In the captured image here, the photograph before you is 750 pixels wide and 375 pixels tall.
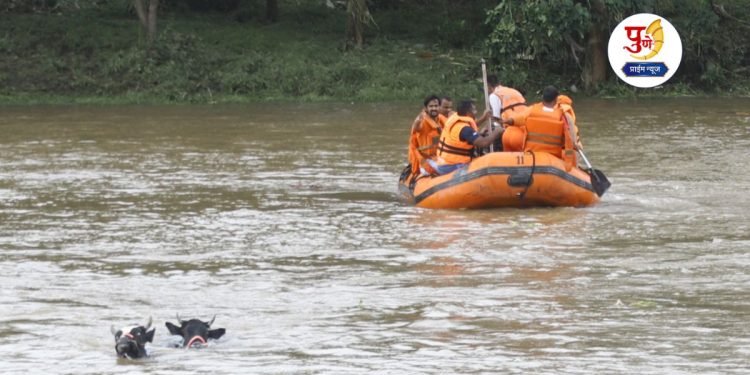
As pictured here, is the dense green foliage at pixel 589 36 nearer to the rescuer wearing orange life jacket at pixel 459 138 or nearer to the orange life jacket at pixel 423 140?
the orange life jacket at pixel 423 140

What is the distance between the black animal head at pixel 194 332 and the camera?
29.1 ft

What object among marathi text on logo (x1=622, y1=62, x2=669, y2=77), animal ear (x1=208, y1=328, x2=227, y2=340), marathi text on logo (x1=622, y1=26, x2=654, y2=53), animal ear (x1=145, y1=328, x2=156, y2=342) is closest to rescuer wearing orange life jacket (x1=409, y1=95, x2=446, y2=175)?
animal ear (x1=208, y1=328, x2=227, y2=340)

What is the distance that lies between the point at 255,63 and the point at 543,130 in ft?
56.0

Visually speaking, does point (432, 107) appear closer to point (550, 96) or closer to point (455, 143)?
point (455, 143)

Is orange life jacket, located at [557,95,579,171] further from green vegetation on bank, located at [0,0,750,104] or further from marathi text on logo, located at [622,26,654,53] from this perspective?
marathi text on logo, located at [622,26,654,53]

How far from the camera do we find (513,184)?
14.5 metres

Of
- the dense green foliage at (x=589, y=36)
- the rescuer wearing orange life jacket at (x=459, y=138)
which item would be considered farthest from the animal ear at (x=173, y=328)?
the dense green foliage at (x=589, y=36)

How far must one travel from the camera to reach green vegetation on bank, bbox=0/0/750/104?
30.1m

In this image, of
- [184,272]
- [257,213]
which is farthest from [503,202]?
[184,272]

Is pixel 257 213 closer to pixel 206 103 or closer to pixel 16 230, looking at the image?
pixel 16 230

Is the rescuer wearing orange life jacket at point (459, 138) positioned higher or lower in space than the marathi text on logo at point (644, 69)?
higher

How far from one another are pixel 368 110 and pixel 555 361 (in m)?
19.5

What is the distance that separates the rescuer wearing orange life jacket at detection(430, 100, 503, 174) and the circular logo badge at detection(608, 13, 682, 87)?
14.4m

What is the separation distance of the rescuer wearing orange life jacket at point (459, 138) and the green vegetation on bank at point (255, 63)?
1373 cm
